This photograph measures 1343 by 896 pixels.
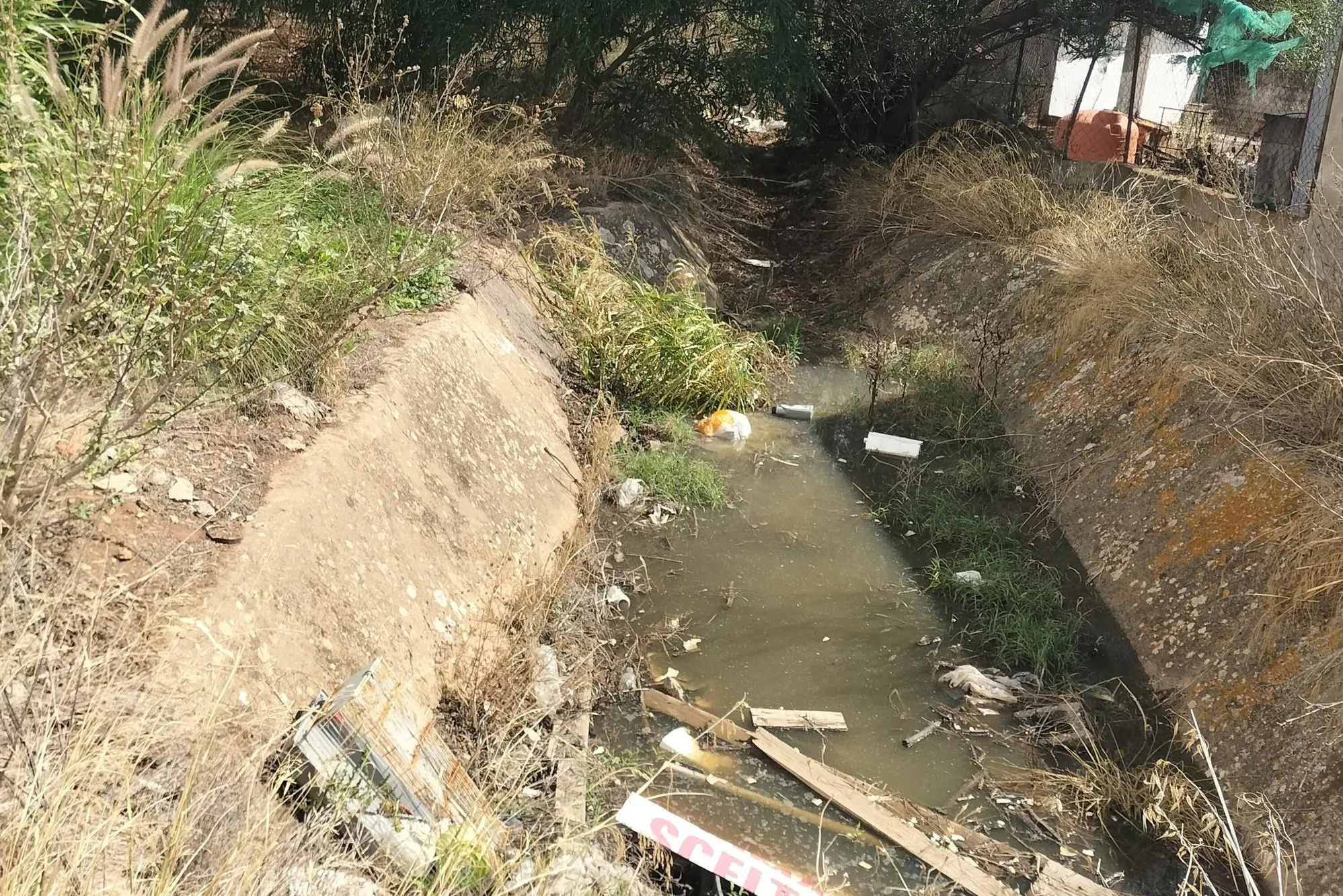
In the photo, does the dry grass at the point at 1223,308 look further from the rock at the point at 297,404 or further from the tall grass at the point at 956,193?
the rock at the point at 297,404

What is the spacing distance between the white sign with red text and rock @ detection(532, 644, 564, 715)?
0.63 meters

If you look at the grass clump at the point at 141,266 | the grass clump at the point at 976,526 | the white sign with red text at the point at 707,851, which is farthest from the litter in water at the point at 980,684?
the grass clump at the point at 141,266

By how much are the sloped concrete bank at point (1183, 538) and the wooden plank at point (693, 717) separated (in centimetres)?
182

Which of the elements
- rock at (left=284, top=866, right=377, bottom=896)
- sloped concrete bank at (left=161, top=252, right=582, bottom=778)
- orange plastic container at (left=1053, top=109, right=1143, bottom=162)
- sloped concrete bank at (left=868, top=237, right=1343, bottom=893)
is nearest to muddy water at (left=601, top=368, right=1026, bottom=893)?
sloped concrete bank at (left=161, top=252, right=582, bottom=778)

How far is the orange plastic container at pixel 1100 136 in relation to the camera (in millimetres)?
9859

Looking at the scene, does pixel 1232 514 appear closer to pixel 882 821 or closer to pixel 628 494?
pixel 882 821

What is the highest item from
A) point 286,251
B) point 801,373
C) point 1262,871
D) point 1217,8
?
point 1217,8

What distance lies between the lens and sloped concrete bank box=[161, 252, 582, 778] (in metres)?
3.09

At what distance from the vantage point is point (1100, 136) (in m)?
10.1

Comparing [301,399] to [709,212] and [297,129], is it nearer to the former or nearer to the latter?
[297,129]

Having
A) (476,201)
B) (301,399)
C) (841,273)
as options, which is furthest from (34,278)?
(841,273)

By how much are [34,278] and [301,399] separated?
3.84ft

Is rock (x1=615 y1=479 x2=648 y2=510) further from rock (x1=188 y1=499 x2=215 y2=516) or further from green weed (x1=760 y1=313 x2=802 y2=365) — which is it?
rock (x1=188 y1=499 x2=215 y2=516)

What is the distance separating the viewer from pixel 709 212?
1016 centimetres
